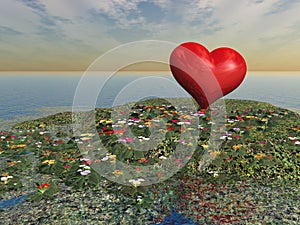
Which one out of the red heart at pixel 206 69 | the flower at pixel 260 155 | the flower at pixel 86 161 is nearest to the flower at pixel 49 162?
the flower at pixel 86 161

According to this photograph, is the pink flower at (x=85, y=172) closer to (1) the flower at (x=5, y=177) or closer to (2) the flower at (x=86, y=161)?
(2) the flower at (x=86, y=161)

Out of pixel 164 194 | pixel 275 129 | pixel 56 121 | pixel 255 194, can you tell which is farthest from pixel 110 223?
pixel 56 121

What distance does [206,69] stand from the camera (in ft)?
29.9

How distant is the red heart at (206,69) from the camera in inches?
360

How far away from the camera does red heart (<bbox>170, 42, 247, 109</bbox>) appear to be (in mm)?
9133

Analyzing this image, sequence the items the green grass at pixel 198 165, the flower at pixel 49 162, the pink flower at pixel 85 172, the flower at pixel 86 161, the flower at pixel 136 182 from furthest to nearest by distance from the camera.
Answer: the flower at pixel 49 162, the flower at pixel 86 161, the pink flower at pixel 85 172, the flower at pixel 136 182, the green grass at pixel 198 165

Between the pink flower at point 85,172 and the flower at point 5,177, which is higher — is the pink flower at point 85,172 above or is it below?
above

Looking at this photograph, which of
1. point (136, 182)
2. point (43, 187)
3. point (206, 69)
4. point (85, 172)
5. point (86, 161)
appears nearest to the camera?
A: point (43, 187)

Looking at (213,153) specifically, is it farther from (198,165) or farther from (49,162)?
(49,162)

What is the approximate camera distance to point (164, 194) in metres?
6.61

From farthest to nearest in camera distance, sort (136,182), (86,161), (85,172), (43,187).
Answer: (86,161) → (85,172) → (136,182) → (43,187)

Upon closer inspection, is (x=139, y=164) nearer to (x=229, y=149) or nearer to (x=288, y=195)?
(x=229, y=149)

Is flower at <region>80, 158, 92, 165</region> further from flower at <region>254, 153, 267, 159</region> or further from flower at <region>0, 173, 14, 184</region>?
flower at <region>254, 153, 267, 159</region>

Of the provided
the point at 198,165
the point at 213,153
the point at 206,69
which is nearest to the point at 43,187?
the point at 198,165
